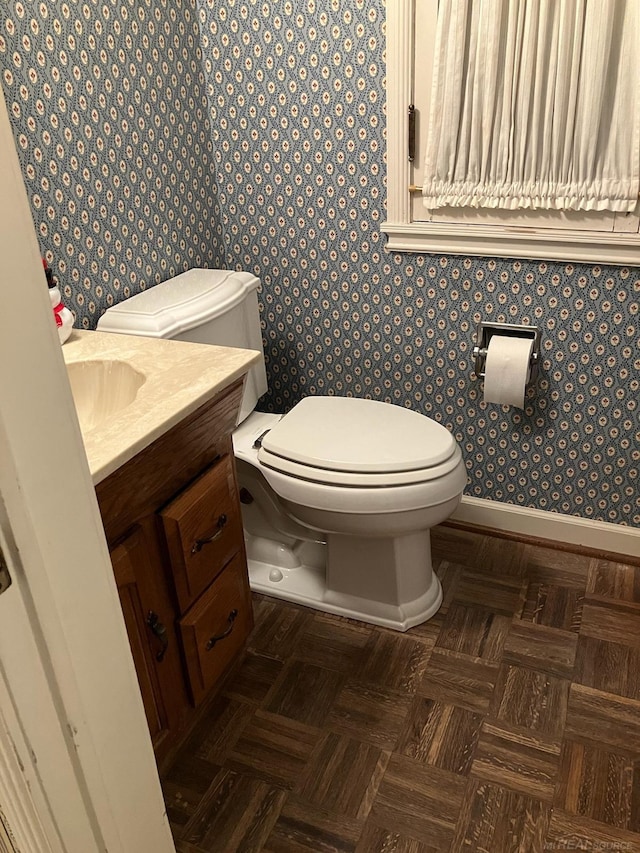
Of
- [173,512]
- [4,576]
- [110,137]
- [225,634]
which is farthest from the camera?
[110,137]

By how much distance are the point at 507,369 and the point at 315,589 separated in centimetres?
79

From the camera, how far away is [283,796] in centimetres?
143


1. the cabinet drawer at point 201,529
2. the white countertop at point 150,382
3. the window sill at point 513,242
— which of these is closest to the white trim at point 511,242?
the window sill at point 513,242

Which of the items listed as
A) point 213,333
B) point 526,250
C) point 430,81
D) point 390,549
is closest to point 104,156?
point 213,333

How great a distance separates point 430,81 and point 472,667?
143 cm

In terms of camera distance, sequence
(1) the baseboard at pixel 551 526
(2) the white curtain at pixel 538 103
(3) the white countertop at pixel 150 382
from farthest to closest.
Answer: (1) the baseboard at pixel 551 526, (2) the white curtain at pixel 538 103, (3) the white countertop at pixel 150 382

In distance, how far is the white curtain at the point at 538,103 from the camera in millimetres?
1528

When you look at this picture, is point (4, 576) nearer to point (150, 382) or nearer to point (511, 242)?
point (150, 382)

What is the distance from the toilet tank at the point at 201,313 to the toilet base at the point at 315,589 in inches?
16.4

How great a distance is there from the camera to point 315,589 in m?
1.94

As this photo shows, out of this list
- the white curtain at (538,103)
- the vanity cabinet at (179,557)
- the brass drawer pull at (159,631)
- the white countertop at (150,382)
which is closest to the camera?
the white countertop at (150,382)

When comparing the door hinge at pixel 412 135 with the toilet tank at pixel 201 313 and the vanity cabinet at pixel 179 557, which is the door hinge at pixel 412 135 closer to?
the toilet tank at pixel 201 313

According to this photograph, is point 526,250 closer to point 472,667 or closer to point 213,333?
point 213,333

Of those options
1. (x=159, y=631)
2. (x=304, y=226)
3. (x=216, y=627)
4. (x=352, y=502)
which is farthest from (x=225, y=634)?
(x=304, y=226)
